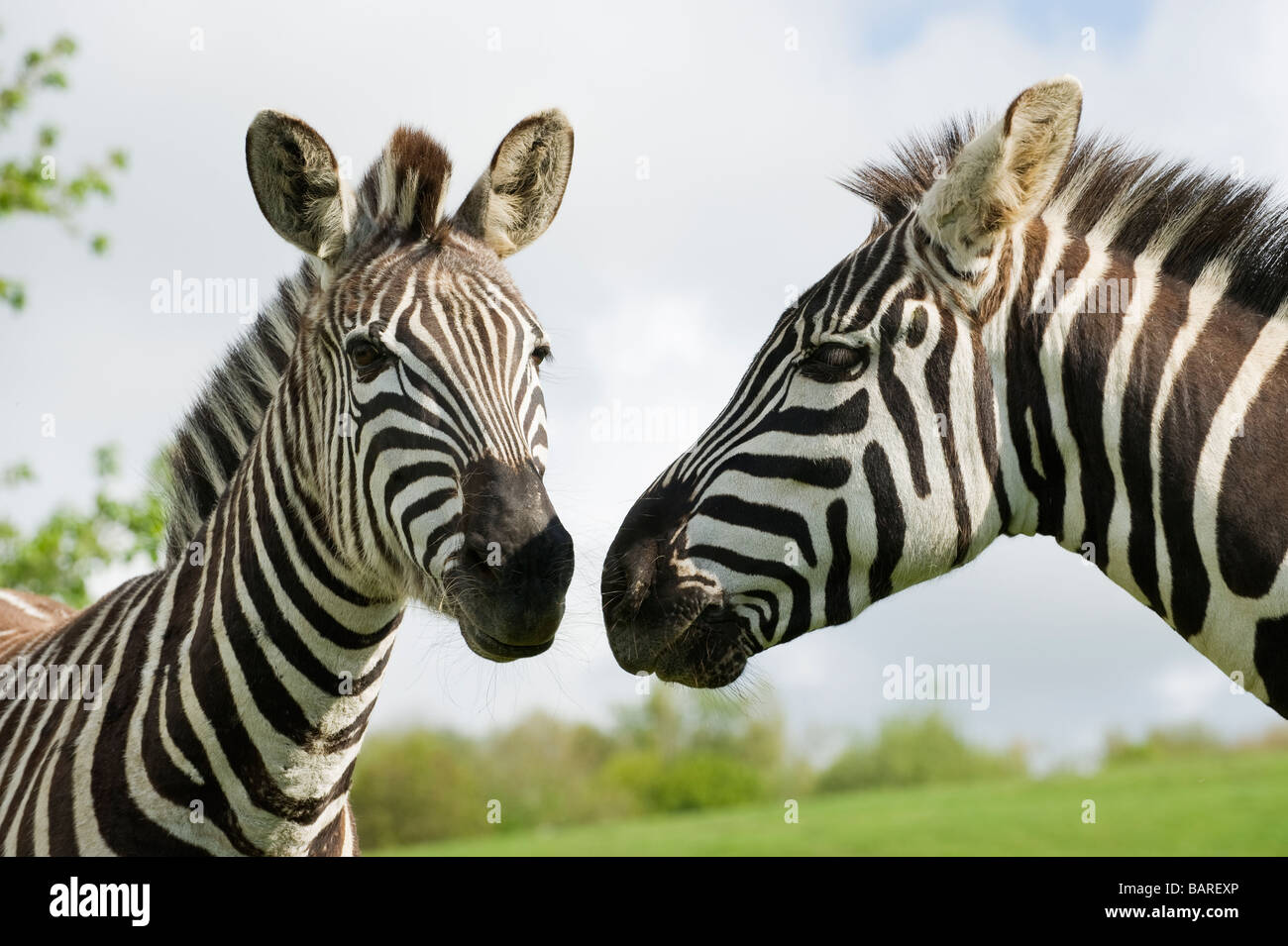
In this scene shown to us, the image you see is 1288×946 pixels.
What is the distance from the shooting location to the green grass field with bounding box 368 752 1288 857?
3158cm

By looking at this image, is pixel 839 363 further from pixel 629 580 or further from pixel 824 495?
pixel 629 580

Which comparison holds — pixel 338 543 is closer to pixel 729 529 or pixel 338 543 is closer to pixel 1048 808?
A: pixel 729 529

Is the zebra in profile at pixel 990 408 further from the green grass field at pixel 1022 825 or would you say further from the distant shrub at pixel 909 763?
the distant shrub at pixel 909 763

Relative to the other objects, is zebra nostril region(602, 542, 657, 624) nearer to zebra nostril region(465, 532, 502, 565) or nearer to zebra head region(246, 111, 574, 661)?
zebra head region(246, 111, 574, 661)

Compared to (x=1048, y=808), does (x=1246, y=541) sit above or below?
above

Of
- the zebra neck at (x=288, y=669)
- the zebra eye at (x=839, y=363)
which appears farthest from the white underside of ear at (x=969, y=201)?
the zebra neck at (x=288, y=669)

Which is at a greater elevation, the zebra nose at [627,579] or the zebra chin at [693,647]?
the zebra nose at [627,579]

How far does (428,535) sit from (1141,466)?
2.99 meters

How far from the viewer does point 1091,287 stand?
16.4 feet

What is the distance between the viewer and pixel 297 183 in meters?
5.56

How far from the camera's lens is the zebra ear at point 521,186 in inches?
231

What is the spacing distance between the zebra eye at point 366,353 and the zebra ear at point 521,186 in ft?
3.48

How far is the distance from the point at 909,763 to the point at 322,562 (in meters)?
88.8

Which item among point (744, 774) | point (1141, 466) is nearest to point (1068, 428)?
point (1141, 466)
